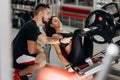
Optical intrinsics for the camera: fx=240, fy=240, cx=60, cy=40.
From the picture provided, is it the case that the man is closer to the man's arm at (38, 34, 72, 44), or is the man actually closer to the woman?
the man's arm at (38, 34, 72, 44)

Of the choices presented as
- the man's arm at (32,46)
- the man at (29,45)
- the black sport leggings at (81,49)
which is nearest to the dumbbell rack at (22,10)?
the man at (29,45)

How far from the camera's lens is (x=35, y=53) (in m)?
3.80

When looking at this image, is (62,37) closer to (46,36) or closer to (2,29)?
(46,36)

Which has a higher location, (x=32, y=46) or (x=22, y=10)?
(x=22, y=10)

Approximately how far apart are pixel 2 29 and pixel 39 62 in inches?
130

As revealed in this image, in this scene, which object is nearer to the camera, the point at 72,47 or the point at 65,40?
the point at 72,47

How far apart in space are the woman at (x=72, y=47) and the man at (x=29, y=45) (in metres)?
0.39

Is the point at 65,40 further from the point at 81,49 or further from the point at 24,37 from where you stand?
the point at 81,49

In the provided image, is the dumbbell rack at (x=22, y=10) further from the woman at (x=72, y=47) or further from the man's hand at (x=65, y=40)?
the man's hand at (x=65, y=40)

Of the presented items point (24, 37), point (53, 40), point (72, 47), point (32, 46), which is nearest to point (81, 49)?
point (72, 47)

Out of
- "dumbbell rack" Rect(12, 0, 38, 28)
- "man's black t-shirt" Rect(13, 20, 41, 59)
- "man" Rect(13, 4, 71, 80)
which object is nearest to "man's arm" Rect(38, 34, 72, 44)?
"man" Rect(13, 4, 71, 80)

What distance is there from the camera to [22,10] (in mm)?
8031

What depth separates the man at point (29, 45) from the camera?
3609mm

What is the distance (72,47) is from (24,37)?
0.75 metres
